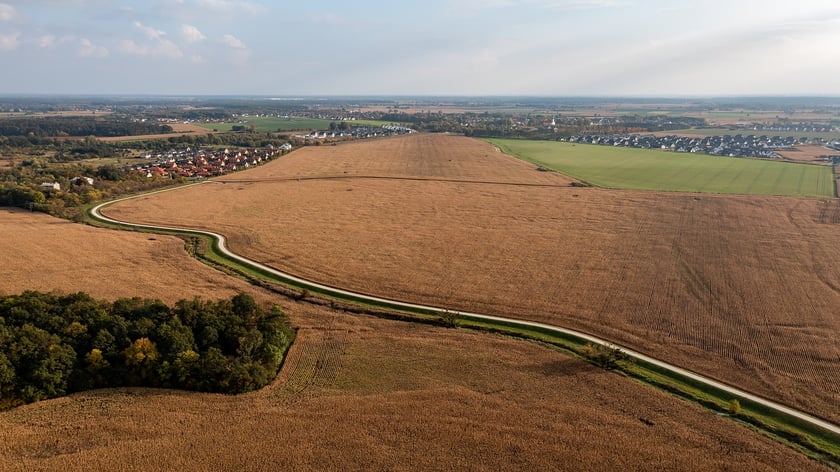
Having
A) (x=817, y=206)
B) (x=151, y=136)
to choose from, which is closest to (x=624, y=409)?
(x=817, y=206)

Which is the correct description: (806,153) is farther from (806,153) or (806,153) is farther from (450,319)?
(450,319)

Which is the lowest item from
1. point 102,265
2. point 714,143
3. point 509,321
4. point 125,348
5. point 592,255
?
point 509,321

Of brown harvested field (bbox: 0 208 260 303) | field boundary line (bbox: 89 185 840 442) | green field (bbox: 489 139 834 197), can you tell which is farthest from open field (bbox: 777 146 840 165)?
brown harvested field (bbox: 0 208 260 303)

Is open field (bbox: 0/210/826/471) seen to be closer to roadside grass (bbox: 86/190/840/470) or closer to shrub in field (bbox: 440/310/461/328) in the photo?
roadside grass (bbox: 86/190/840/470)

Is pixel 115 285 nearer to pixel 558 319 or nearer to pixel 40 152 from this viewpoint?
pixel 558 319

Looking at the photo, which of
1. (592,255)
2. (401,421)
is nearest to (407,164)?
(592,255)
